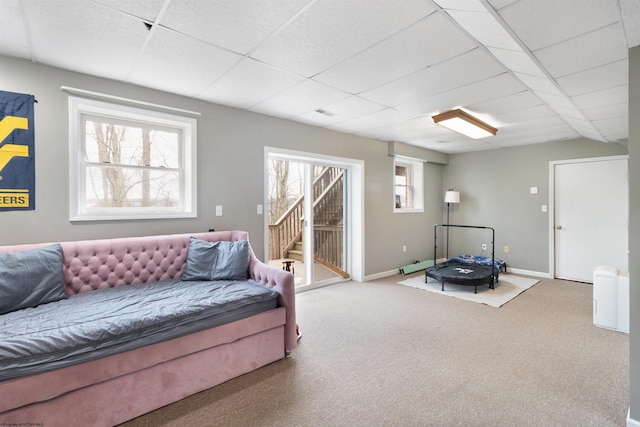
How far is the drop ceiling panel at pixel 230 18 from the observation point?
180cm

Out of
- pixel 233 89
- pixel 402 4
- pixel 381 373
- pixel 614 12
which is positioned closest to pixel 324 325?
pixel 381 373

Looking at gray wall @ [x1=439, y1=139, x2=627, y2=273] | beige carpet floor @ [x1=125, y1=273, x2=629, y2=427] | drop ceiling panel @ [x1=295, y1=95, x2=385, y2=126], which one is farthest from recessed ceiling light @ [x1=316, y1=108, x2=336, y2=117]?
gray wall @ [x1=439, y1=139, x2=627, y2=273]

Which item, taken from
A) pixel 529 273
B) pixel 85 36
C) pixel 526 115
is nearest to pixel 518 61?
pixel 526 115

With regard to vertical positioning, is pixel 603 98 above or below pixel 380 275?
above

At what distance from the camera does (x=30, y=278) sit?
7.30 ft

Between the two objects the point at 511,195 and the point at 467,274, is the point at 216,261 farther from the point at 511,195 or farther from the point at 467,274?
the point at 511,195

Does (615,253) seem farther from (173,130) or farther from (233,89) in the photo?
(173,130)

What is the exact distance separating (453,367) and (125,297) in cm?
268

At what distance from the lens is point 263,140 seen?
3.98 metres

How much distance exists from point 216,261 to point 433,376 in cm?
217

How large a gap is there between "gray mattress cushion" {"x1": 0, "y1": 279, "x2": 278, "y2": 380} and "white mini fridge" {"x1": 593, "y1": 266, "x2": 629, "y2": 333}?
344 centimetres

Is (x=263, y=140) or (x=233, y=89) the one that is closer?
(x=233, y=89)

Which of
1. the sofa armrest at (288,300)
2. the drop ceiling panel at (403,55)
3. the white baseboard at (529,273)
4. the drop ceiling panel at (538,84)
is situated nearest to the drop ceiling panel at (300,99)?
the drop ceiling panel at (403,55)

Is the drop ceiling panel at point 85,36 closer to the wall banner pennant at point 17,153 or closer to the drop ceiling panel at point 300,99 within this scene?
the wall banner pennant at point 17,153
